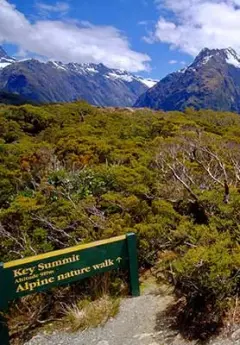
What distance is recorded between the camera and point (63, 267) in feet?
21.3

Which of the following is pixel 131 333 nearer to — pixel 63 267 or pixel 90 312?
pixel 90 312

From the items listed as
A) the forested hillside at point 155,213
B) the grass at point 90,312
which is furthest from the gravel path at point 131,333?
the forested hillside at point 155,213

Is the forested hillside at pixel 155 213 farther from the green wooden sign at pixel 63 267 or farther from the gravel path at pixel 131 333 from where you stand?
the green wooden sign at pixel 63 267

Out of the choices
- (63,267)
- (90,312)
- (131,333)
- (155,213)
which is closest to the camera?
(131,333)

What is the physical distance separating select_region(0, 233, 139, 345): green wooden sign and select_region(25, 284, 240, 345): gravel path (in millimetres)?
536

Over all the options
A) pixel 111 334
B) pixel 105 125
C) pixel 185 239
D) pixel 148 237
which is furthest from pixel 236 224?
pixel 105 125

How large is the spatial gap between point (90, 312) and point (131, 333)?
0.84m

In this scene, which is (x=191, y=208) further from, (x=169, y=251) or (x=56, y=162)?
(x=56, y=162)

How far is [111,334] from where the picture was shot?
6.23 meters

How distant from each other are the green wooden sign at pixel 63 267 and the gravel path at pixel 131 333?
54 centimetres

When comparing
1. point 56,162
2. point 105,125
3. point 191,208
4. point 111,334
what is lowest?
point 111,334

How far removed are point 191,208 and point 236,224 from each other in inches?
68.5

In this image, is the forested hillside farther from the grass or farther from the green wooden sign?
the grass

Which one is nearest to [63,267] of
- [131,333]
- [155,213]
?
[131,333]
